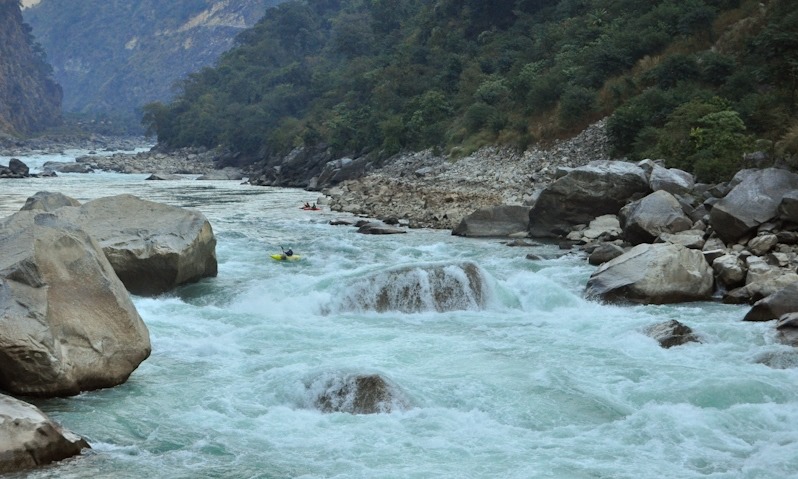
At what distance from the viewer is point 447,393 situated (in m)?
10.0

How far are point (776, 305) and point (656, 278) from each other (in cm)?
220

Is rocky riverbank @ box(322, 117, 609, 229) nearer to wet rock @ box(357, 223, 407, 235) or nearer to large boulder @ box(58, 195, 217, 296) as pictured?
wet rock @ box(357, 223, 407, 235)

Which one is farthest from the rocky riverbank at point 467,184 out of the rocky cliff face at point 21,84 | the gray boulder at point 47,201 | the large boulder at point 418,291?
the rocky cliff face at point 21,84

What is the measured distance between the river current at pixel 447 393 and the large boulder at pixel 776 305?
36cm

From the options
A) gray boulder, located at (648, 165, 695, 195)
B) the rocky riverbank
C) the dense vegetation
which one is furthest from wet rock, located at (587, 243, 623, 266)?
the rocky riverbank

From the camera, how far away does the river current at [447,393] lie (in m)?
8.16

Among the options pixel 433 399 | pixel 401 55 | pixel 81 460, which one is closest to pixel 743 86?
pixel 433 399

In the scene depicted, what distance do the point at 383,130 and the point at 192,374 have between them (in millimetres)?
36208

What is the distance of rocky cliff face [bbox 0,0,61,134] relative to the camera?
12338cm

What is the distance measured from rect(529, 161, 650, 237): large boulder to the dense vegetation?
1.94 metres

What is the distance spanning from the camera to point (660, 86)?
30031 millimetres

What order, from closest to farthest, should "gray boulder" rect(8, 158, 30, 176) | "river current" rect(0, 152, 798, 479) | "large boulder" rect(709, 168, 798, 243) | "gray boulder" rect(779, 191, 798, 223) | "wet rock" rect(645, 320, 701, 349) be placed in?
"river current" rect(0, 152, 798, 479)
"wet rock" rect(645, 320, 701, 349)
"gray boulder" rect(779, 191, 798, 223)
"large boulder" rect(709, 168, 798, 243)
"gray boulder" rect(8, 158, 30, 176)

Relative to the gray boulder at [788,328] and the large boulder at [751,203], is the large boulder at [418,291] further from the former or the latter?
the large boulder at [751,203]

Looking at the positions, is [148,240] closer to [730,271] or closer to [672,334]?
[672,334]
